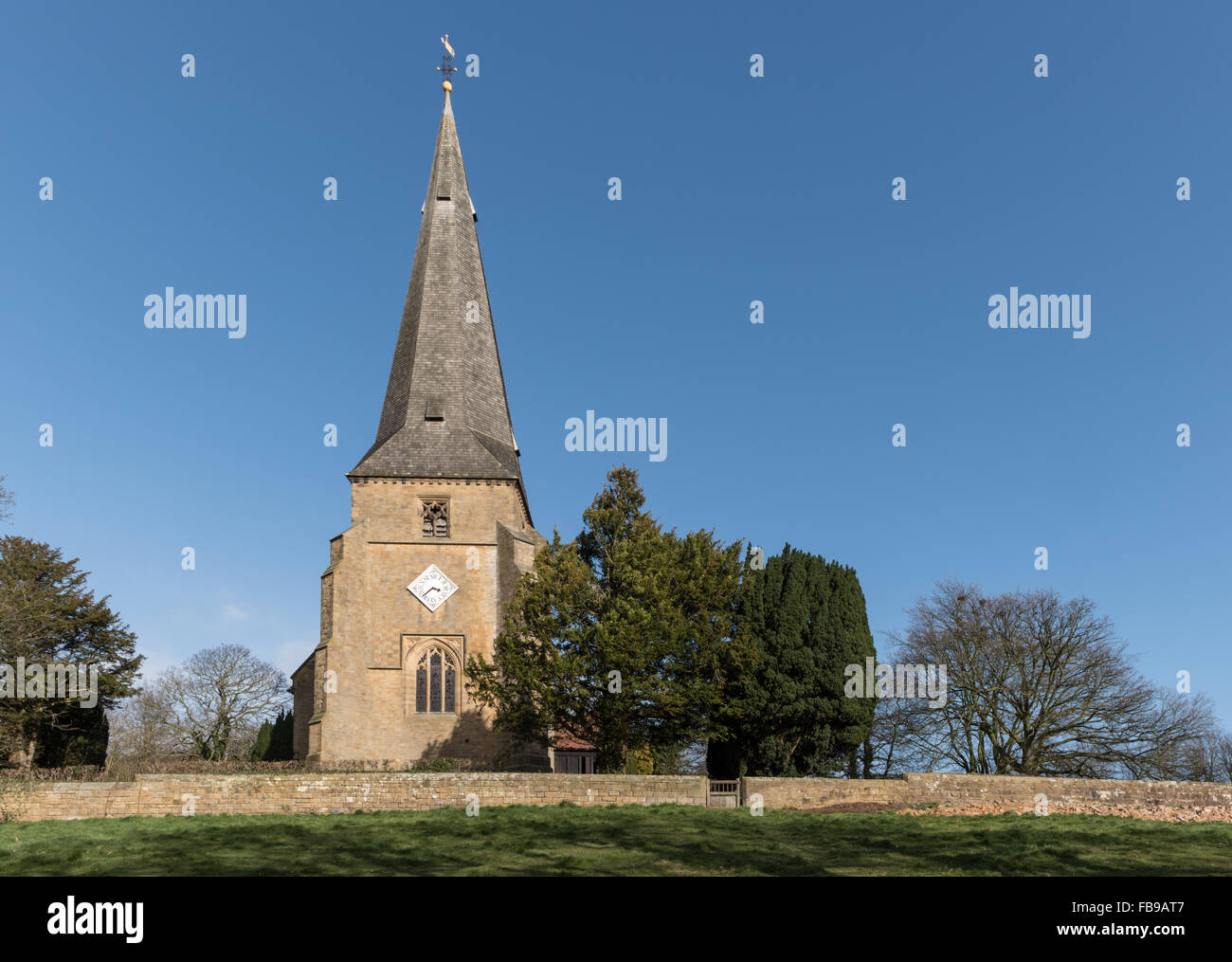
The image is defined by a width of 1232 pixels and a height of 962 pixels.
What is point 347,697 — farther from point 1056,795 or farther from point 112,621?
point 1056,795

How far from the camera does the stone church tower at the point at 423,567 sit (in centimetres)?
3431

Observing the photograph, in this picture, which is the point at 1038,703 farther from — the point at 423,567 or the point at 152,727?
the point at 152,727

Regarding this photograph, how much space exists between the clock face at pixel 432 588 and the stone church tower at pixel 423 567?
49 millimetres

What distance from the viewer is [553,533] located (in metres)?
30.1

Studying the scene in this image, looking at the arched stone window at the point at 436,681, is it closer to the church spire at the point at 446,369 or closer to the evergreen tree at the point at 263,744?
the church spire at the point at 446,369

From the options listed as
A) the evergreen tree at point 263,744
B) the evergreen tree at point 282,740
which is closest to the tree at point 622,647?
the evergreen tree at point 282,740

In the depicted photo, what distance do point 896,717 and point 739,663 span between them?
1417 centimetres

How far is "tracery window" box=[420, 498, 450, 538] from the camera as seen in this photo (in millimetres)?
37031

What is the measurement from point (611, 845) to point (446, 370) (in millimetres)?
27653

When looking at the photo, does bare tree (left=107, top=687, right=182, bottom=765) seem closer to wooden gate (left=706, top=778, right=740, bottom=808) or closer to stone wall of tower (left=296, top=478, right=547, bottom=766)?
stone wall of tower (left=296, top=478, right=547, bottom=766)

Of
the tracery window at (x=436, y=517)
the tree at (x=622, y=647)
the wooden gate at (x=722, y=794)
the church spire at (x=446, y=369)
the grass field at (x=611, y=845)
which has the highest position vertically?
the church spire at (x=446, y=369)

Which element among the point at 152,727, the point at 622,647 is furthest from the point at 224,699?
the point at 622,647

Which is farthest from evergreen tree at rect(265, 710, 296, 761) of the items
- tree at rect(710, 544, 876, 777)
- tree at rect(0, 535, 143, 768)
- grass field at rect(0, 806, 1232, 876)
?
grass field at rect(0, 806, 1232, 876)
